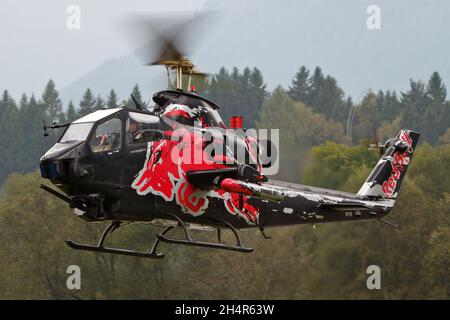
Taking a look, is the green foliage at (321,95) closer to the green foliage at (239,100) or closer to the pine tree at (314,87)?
the pine tree at (314,87)

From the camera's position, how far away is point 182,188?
15.1m

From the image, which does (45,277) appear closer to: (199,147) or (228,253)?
(228,253)

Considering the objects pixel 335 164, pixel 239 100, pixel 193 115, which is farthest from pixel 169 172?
pixel 239 100

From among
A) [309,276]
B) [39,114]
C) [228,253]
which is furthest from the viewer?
[39,114]

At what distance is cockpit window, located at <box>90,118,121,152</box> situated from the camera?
14.0m

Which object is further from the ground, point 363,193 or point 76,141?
point 76,141

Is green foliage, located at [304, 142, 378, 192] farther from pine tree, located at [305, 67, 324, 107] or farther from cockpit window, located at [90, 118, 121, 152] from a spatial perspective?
pine tree, located at [305, 67, 324, 107]

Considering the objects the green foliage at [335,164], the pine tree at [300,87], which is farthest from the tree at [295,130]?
the pine tree at [300,87]

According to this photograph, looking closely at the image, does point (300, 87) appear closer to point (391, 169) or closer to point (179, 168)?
point (391, 169)

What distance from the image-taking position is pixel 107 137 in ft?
46.3

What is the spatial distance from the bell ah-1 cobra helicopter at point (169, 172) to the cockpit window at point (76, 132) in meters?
0.02

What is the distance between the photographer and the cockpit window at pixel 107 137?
45.8ft
